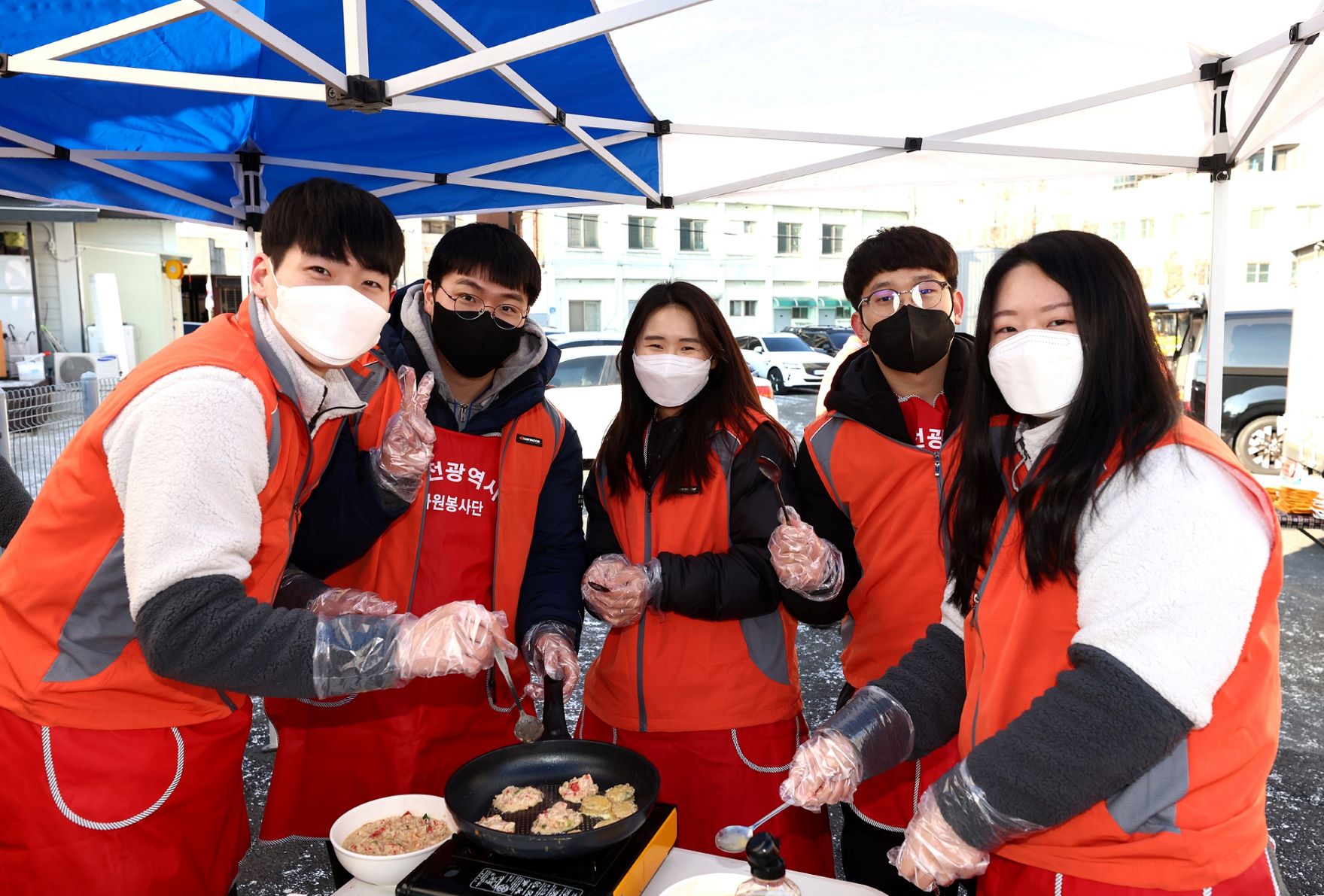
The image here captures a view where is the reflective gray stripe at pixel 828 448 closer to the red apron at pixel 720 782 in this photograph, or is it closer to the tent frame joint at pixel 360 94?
the red apron at pixel 720 782

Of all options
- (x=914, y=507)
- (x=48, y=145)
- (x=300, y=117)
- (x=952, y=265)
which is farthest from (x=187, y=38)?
(x=914, y=507)

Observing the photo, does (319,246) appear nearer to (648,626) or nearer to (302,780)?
(648,626)

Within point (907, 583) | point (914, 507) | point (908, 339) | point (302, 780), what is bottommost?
point (302, 780)

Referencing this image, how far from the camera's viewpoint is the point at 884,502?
228 cm

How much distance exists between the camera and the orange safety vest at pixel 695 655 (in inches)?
89.5

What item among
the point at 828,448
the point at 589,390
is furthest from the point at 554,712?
the point at 589,390

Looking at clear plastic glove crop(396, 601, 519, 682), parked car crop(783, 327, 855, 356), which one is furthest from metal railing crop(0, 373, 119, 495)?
parked car crop(783, 327, 855, 356)

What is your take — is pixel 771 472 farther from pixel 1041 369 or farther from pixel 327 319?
pixel 327 319

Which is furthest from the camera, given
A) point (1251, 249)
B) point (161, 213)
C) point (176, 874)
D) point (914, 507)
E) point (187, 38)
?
point (1251, 249)

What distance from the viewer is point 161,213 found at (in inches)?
185

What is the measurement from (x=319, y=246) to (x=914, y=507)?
1604 mm

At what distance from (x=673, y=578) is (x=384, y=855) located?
0.94 metres

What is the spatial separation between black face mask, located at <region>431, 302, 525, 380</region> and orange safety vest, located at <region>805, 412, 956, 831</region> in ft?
3.05

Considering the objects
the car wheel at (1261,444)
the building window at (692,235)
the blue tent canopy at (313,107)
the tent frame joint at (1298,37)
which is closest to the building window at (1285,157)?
the building window at (692,235)
